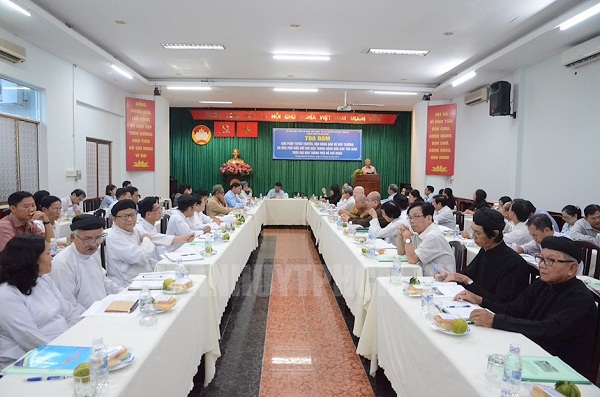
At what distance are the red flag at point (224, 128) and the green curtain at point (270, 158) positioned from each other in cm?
30

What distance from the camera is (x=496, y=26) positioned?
18.4 feet

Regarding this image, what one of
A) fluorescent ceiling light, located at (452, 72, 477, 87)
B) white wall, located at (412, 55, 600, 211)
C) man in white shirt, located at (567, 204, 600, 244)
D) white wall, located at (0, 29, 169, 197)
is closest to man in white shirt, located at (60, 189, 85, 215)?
white wall, located at (0, 29, 169, 197)

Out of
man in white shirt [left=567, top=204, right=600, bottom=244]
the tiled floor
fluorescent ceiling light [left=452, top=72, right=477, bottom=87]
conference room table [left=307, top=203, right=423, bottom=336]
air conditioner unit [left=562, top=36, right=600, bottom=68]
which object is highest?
fluorescent ceiling light [left=452, top=72, right=477, bottom=87]

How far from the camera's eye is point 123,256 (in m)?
3.21

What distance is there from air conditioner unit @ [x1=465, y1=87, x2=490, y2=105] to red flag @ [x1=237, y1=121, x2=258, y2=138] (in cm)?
626

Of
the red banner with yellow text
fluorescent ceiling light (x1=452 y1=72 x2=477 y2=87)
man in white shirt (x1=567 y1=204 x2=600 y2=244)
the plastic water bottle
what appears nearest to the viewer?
the plastic water bottle

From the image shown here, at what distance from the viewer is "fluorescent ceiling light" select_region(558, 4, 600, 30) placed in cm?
455

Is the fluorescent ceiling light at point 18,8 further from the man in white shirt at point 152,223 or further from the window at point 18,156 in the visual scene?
the man in white shirt at point 152,223

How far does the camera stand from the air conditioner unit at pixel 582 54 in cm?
528

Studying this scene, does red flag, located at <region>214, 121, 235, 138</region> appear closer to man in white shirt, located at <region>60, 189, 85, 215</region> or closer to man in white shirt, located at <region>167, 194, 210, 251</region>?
man in white shirt, located at <region>60, 189, 85, 215</region>

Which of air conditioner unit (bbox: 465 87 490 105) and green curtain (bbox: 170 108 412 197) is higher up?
air conditioner unit (bbox: 465 87 490 105)

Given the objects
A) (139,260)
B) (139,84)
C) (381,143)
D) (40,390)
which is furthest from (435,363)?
(381,143)

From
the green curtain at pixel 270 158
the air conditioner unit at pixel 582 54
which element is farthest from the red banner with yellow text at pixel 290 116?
the air conditioner unit at pixel 582 54

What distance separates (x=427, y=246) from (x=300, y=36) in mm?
4141
